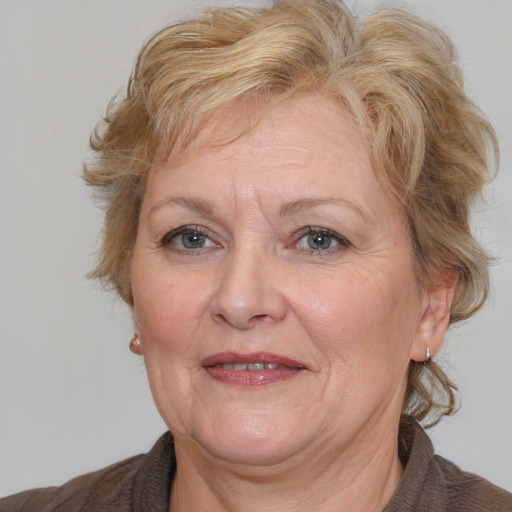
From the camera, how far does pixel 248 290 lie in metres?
3.15

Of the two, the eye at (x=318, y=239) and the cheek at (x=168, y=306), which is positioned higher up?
the eye at (x=318, y=239)

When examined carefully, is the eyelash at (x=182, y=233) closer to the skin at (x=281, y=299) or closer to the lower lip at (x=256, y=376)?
the skin at (x=281, y=299)

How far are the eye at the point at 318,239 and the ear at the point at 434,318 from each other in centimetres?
35

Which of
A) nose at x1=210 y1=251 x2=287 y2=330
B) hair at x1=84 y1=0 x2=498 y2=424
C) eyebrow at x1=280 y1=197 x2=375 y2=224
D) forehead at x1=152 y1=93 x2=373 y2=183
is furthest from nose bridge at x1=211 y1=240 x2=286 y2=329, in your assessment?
hair at x1=84 y1=0 x2=498 y2=424

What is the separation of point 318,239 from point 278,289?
0.18 metres

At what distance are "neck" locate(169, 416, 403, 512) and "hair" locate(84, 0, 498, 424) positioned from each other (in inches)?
13.5

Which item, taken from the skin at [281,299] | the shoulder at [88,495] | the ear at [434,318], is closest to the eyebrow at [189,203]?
the skin at [281,299]

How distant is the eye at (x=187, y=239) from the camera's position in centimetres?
335

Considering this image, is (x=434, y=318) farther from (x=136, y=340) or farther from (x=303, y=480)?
(x=136, y=340)

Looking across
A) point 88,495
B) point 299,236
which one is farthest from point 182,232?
point 88,495

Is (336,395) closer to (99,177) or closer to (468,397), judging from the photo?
(99,177)

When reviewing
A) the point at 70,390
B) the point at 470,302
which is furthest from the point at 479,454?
the point at 70,390

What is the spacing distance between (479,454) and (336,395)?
5.27 feet

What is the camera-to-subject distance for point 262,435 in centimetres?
322
